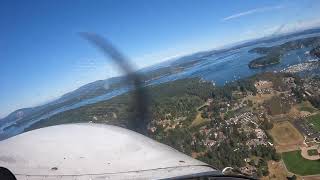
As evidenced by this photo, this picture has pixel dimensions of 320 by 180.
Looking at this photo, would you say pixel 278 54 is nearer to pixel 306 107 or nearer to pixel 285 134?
pixel 306 107

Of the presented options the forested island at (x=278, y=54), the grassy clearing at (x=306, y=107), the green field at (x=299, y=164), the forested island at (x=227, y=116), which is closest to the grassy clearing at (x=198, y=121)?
the forested island at (x=227, y=116)

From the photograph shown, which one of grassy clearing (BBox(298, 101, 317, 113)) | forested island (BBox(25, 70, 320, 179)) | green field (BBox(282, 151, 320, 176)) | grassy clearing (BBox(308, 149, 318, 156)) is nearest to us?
green field (BBox(282, 151, 320, 176))

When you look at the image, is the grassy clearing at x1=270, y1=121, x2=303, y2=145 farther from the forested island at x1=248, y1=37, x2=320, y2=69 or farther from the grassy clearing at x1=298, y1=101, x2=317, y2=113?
the forested island at x1=248, y1=37, x2=320, y2=69

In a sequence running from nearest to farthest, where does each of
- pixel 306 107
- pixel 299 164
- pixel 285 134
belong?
→ pixel 299 164 → pixel 285 134 → pixel 306 107

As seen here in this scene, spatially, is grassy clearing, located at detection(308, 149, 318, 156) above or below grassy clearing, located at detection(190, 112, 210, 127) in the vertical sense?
below

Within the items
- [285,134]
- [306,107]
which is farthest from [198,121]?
[306,107]

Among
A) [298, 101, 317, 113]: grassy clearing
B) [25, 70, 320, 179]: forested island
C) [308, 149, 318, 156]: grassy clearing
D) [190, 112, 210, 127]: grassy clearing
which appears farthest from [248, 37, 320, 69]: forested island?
[308, 149, 318, 156]: grassy clearing

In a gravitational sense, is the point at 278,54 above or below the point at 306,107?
above

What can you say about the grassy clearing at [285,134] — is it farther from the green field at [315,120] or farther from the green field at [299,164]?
the green field at [299,164]
